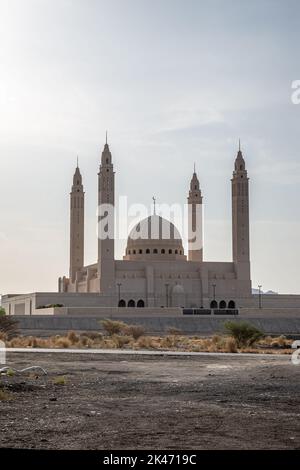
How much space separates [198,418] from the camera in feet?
34.0

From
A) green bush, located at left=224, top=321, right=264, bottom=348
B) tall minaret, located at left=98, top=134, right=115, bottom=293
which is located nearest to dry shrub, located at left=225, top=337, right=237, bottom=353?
→ green bush, located at left=224, top=321, right=264, bottom=348

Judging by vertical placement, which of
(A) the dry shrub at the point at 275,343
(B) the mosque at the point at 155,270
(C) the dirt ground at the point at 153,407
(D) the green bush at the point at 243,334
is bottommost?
(C) the dirt ground at the point at 153,407

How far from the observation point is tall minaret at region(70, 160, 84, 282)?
75188mm

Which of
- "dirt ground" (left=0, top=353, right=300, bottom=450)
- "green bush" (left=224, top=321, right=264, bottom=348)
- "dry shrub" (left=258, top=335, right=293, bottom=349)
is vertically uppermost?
"green bush" (left=224, top=321, right=264, bottom=348)

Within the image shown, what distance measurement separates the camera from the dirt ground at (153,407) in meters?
8.62

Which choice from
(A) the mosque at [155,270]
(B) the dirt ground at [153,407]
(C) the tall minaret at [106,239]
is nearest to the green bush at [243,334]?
(B) the dirt ground at [153,407]

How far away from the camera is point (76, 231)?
2963 inches

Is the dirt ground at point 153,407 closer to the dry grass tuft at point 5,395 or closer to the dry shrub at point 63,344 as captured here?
the dry grass tuft at point 5,395

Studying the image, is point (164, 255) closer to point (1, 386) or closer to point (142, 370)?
point (142, 370)

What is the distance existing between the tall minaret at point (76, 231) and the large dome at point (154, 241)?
493 centimetres

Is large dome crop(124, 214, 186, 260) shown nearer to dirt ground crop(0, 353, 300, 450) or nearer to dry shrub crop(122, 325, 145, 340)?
dry shrub crop(122, 325, 145, 340)

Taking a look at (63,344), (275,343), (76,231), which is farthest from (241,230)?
(63,344)

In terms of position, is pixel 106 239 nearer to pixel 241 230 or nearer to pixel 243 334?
pixel 241 230
